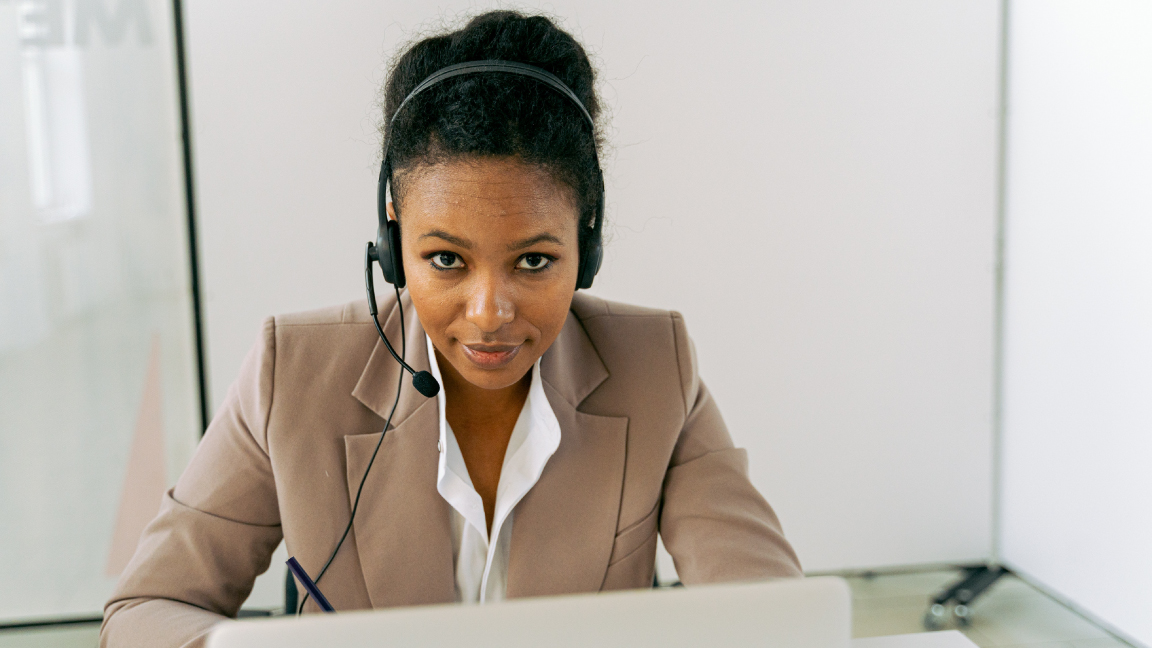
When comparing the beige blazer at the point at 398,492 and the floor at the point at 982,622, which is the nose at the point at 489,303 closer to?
the beige blazer at the point at 398,492

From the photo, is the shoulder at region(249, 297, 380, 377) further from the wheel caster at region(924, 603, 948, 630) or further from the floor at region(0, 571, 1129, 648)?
the wheel caster at region(924, 603, 948, 630)

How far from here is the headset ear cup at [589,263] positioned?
3.60ft

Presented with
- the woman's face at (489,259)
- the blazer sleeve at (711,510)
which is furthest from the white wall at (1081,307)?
the woman's face at (489,259)

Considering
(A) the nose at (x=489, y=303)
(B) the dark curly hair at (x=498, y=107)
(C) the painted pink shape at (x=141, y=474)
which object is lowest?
(C) the painted pink shape at (x=141, y=474)

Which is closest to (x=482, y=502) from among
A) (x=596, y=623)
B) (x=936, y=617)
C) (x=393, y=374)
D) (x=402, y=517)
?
(x=402, y=517)

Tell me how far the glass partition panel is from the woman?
4.57ft

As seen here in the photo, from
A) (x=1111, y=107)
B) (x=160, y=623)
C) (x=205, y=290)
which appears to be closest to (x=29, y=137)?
(x=205, y=290)

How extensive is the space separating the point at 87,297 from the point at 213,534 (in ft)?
5.13

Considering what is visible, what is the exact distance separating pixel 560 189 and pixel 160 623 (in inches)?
26.1

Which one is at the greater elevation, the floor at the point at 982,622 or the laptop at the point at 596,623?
the laptop at the point at 596,623

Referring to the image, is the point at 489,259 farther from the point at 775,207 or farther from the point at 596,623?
the point at 775,207

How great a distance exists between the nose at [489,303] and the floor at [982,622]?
1.75 metres

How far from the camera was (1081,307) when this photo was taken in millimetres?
2266

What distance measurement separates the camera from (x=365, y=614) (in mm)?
486
